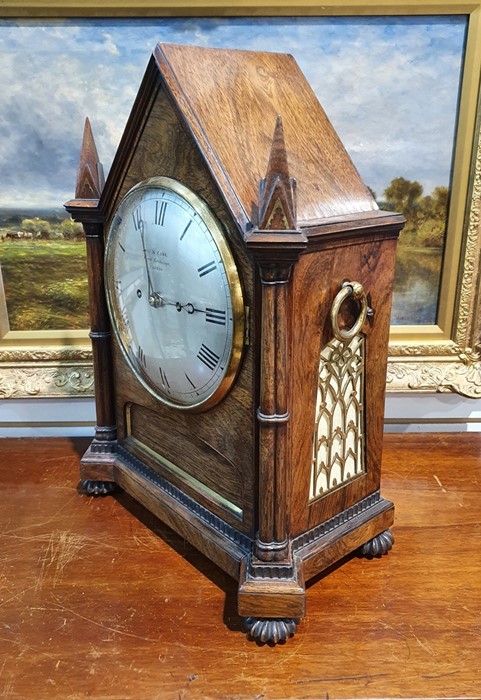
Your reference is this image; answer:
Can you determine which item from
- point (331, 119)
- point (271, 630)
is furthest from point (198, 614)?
point (331, 119)

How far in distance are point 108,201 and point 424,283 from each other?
2.15ft

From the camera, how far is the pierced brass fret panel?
0.77m

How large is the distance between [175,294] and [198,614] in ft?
1.32

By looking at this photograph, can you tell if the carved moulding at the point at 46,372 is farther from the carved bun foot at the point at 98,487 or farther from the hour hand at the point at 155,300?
the hour hand at the point at 155,300

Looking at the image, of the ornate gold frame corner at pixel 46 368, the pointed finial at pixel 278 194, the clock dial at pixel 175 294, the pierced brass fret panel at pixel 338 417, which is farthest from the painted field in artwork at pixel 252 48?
the pointed finial at pixel 278 194

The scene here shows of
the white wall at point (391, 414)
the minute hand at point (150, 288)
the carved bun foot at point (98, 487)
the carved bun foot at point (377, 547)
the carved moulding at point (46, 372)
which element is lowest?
the carved bun foot at point (377, 547)

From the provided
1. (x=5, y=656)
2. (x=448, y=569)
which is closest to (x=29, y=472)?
(x=5, y=656)

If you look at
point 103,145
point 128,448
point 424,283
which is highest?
point 103,145

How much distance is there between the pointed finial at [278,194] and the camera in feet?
1.99

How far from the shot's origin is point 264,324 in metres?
0.66

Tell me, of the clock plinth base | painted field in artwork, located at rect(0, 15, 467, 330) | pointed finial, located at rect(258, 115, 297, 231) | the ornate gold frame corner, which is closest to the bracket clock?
pointed finial, located at rect(258, 115, 297, 231)

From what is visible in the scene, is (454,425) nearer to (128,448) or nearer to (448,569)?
(448,569)

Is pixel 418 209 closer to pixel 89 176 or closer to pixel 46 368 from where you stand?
pixel 89 176

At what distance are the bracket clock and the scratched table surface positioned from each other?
4cm
